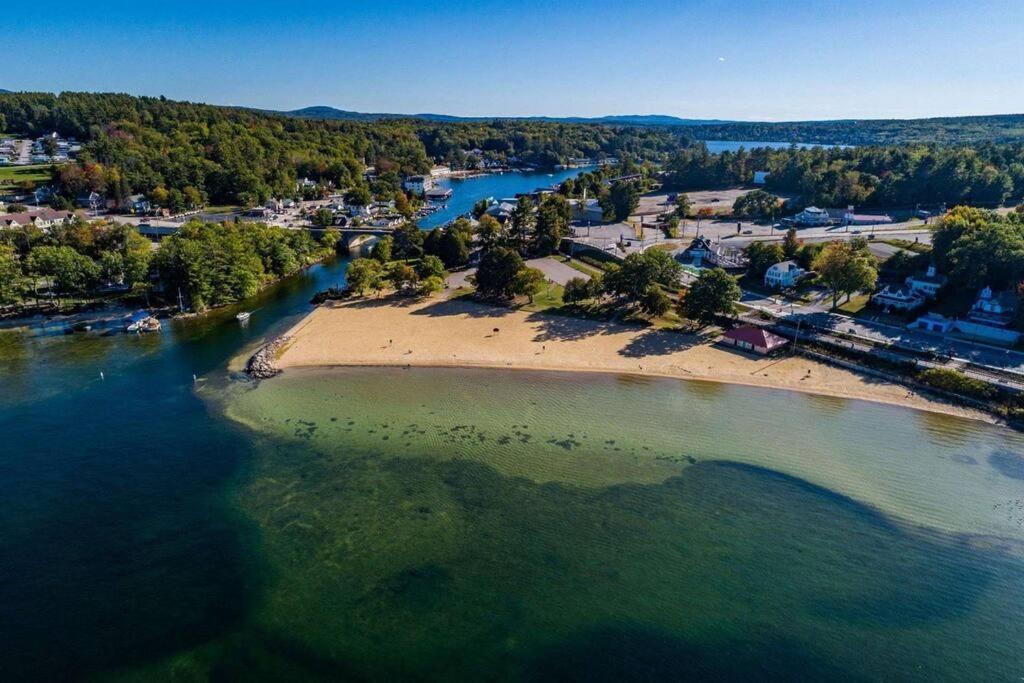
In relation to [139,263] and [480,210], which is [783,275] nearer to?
[480,210]

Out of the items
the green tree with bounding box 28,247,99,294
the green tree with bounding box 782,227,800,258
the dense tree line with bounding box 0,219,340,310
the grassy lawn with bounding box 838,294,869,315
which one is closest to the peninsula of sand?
the grassy lawn with bounding box 838,294,869,315

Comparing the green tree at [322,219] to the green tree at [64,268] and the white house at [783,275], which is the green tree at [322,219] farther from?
the white house at [783,275]

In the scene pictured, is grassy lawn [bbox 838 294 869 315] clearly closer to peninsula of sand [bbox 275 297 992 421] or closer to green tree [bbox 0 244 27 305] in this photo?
peninsula of sand [bbox 275 297 992 421]

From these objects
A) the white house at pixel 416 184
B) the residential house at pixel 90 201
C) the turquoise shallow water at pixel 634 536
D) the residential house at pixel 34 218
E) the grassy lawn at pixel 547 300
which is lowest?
the turquoise shallow water at pixel 634 536

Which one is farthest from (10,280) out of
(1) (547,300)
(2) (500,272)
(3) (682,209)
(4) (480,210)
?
(3) (682,209)

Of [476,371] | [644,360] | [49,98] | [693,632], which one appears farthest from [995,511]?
[49,98]

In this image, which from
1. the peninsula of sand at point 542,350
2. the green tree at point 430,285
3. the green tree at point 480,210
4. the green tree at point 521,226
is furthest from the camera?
the green tree at point 480,210

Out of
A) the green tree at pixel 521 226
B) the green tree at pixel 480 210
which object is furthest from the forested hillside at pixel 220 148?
the green tree at pixel 521 226

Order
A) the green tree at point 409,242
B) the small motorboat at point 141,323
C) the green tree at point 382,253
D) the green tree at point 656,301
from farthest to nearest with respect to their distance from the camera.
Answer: the green tree at point 409,242 → the green tree at point 382,253 → the small motorboat at point 141,323 → the green tree at point 656,301
